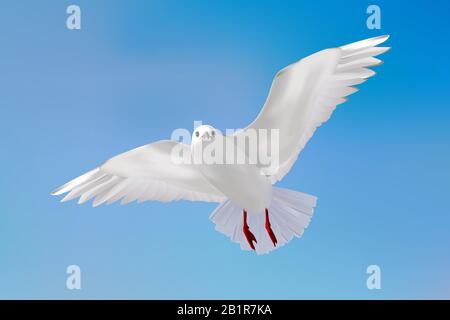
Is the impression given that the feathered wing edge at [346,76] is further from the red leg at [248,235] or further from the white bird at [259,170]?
the red leg at [248,235]

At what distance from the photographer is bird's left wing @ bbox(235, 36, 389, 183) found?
10.5 feet

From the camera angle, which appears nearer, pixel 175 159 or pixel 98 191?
pixel 175 159

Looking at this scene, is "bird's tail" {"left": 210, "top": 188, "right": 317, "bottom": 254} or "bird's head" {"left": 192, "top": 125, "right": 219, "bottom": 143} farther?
"bird's tail" {"left": 210, "top": 188, "right": 317, "bottom": 254}

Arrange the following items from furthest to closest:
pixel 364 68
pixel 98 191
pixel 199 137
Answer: pixel 98 191 → pixel 364 68 → pixel 199 137

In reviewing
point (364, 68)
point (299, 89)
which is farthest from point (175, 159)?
point (364, 68)

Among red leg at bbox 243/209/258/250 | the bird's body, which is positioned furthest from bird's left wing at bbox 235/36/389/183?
red leg at bbox 243/209/258/250

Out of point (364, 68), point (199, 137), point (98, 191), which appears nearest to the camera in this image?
point (199, 137)

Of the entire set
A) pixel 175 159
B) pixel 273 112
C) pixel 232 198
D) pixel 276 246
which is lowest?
pixel 276 246

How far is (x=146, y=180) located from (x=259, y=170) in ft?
2.35

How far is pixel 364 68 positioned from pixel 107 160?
5.23 ft

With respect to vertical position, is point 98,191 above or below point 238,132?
below

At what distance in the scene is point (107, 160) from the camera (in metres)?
3.34

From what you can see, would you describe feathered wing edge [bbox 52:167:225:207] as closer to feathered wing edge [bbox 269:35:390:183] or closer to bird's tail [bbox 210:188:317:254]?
bird's tail [bbox 210:188:317:254]

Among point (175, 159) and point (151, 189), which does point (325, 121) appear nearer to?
point (175, 159)
